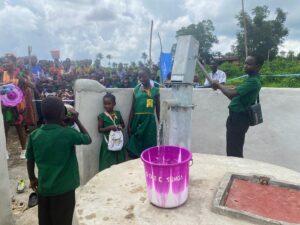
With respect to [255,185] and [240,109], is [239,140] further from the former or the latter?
[255,185]

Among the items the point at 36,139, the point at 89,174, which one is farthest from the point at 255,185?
the point at 89,174

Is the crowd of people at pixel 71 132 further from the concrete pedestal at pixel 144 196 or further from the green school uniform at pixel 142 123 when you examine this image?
the concrete pedestal at pixel 144 196

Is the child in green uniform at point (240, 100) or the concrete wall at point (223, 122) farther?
the concrete wall at point (223, 122)

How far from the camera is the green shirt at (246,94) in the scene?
2.72m

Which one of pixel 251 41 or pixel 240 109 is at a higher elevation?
pixel 251 41

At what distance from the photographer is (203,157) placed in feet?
8.31

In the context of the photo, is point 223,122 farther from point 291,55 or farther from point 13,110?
point 291,55

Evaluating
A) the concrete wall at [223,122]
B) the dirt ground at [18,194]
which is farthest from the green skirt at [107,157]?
the dirt ground at [18,194]

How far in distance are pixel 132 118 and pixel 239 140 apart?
4.68ft

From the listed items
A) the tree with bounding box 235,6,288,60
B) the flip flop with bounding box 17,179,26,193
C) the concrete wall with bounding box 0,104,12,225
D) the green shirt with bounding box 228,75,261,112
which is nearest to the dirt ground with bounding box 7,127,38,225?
the flip flop with bounding box 17,179,26,193

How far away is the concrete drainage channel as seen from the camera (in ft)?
4.90

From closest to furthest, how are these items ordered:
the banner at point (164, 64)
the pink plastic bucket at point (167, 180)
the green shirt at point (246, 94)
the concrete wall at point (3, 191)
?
the pink plastic bucket at point (167, 180), the concrete wall at point (3, 191), the green shirt at point (246, 94), the banner at point (164, 64)

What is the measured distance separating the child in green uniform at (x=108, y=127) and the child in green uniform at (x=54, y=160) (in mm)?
1506

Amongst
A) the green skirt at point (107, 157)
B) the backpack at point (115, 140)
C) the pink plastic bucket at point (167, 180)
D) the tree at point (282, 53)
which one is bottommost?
the green skirt at point (107, 157)
